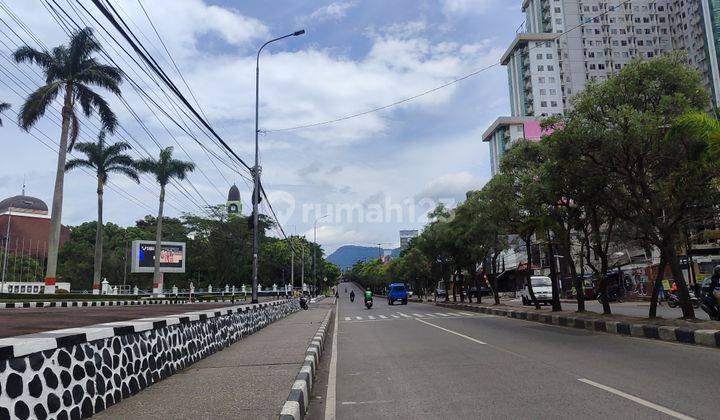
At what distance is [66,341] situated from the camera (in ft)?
15.4

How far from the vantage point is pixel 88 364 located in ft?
16.9

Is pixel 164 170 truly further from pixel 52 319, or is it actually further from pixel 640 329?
pixel 640 329

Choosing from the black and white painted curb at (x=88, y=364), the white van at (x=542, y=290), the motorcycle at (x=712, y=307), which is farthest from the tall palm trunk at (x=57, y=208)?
the motorcycle at (x=712, y=307)

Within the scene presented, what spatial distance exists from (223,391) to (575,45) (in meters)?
115

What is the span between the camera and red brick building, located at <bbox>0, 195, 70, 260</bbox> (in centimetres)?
8856

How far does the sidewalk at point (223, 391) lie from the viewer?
5266 millimetres

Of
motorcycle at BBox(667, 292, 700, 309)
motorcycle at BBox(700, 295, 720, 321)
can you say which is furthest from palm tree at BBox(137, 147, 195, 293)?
motorcycle at BBox(700, 295, 720, 321)

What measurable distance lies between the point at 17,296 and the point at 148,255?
2325 centimetres

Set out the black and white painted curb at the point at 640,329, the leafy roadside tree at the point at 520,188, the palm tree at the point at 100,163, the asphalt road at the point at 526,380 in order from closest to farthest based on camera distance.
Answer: the asphalt road at the point at 526,380 → the black and white painted curb at the point at 640,329 → the leafy roadside tree at the point at 520,188 → the palm tree at the point at 100,163

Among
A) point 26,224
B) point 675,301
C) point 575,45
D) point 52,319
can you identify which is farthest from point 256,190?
point 575,45

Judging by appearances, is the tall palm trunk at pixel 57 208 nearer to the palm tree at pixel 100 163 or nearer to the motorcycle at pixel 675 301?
the palm tree at pixel 100 163

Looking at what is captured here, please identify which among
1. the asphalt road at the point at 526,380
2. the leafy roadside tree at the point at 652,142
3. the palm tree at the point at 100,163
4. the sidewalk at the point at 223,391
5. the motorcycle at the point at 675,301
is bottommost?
the asphalt road at the point at 526,380

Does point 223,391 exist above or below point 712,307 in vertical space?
below

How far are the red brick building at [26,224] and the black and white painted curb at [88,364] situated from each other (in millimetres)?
93153
